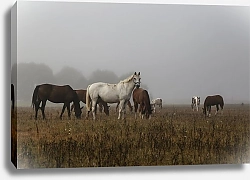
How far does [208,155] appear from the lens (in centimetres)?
584

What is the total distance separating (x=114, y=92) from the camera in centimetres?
580

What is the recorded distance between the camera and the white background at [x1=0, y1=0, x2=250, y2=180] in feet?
18.7

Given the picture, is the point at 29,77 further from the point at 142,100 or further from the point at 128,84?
the point at 142,100

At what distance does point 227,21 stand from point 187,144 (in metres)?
1.14

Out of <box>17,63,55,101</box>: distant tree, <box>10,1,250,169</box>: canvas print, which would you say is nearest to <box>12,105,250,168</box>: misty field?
<box>10,1,250,169</box>: canvas print

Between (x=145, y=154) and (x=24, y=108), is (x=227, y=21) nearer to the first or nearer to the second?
(x=145, y=154)

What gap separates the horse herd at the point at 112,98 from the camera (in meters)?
5.65

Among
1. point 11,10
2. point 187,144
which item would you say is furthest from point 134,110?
point 11,10

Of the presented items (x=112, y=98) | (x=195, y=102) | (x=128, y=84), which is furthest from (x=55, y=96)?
(x=195, y=102)

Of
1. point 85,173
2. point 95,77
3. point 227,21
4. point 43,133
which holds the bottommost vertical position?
point 85,173

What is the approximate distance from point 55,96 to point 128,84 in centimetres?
64

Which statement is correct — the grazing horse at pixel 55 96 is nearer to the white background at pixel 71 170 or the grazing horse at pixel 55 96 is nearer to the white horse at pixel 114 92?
the white horse at pixel 114 92

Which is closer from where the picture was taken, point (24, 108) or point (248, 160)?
point (24, 108)

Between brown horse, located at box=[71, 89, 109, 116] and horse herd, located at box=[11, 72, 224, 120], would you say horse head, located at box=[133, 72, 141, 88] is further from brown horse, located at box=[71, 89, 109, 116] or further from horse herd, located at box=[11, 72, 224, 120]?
brown horse, located at box=[71, 89, 109, 116]
